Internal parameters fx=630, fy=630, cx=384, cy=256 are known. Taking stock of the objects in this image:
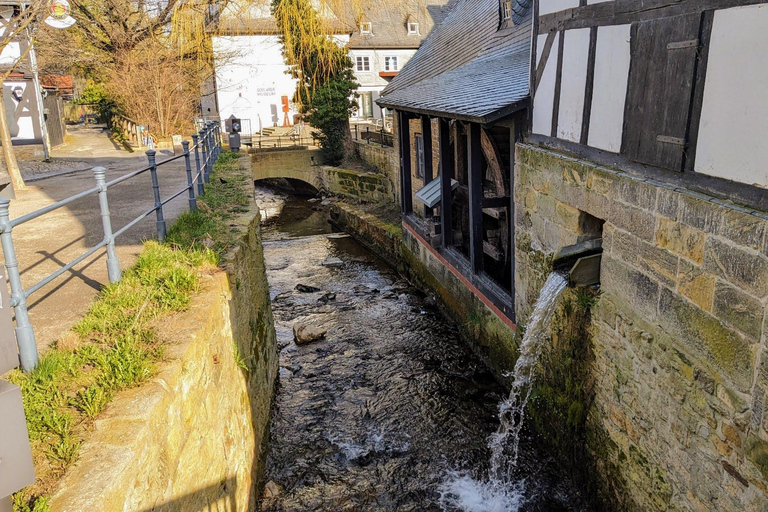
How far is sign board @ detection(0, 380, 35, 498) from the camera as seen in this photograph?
1.95 m

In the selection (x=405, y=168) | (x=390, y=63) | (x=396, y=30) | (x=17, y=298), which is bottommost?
(x=405, y=168)

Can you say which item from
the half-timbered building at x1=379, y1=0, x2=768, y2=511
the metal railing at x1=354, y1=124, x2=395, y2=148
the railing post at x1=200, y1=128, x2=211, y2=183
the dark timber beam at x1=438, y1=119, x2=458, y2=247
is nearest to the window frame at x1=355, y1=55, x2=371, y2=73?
the metal railing at x1=354, y1=124, x2=395, y2=148

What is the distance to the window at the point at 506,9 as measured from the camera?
418 inches

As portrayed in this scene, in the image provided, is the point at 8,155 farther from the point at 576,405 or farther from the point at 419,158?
the point at 576,405

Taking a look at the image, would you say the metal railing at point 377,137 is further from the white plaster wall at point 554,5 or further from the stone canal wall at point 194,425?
the stone canal wall at point 194,425

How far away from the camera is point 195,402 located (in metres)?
3.79

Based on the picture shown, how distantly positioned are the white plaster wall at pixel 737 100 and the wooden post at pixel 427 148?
7.78 m

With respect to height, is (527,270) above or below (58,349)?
below

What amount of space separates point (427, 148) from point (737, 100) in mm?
8363

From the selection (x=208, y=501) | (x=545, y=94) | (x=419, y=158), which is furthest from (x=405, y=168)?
(x=208, y=501)

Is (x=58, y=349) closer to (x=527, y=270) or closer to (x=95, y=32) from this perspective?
(x=527, y=270)

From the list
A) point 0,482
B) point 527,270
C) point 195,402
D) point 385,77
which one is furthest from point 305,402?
point 385,77

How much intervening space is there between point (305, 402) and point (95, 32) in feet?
54.2

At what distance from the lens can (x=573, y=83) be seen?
18.8 feet
